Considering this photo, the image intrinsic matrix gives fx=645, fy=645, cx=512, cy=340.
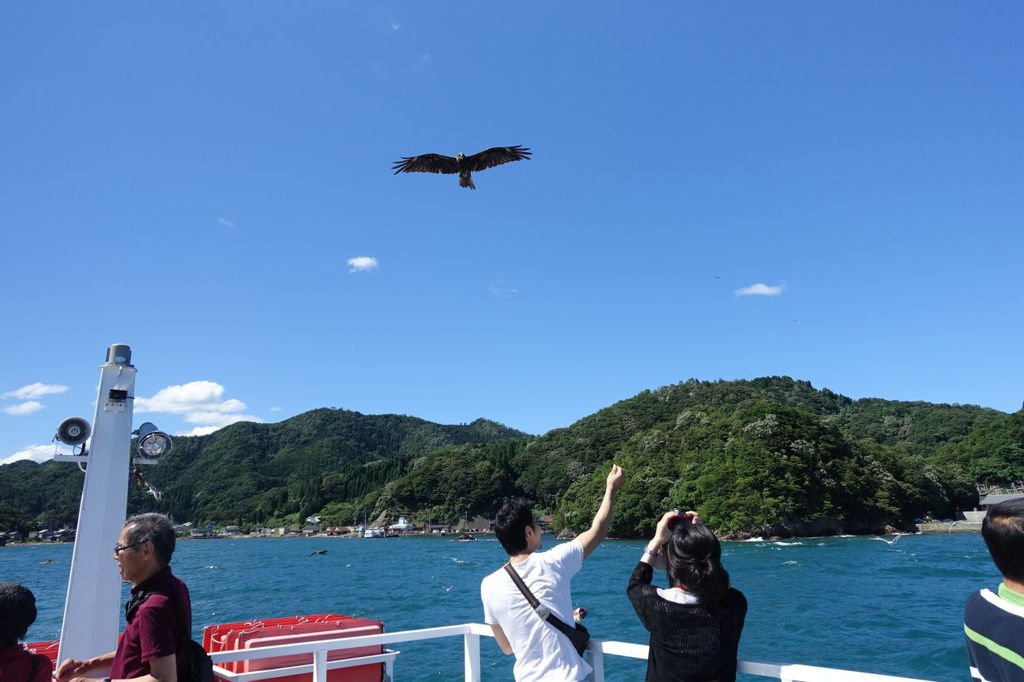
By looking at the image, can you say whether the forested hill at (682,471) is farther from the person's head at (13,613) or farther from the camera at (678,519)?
the camera at (678,519)

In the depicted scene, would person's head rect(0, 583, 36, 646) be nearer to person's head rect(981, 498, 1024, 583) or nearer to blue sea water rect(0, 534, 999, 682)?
person's head rect(981, 498, 1024, 583)

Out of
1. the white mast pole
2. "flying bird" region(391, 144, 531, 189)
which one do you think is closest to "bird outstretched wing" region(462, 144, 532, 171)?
"flying bird" region(391, 144, 531, 189)

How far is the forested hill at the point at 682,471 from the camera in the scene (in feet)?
236

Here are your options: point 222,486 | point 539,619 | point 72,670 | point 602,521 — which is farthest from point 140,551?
point 222,486

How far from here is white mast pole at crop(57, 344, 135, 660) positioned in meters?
4.22

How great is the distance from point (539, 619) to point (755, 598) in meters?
31.9

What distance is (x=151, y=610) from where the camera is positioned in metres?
2.38

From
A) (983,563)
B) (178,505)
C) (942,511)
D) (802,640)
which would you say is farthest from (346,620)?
(178,505)

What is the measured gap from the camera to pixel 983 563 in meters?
41.0

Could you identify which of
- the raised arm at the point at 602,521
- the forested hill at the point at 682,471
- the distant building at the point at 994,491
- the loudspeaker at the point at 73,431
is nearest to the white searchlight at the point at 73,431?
the loudspeaker at the point at 73,431

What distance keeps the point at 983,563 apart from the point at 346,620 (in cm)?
4883

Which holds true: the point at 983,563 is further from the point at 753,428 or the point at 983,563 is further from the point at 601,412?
the point at 601,412

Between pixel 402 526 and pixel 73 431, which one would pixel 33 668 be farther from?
pixel 402 526

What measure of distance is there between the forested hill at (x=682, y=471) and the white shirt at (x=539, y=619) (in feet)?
169
